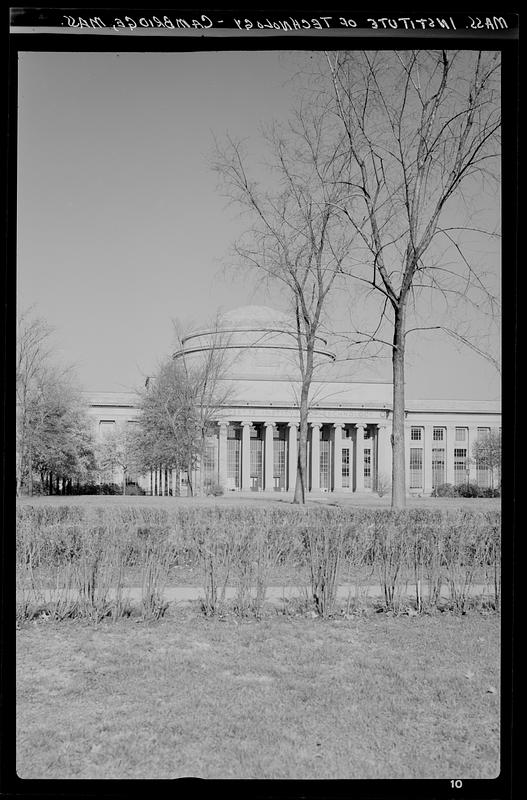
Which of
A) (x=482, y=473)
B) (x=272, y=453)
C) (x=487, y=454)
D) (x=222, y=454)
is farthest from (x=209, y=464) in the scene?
(x=487, y=454)

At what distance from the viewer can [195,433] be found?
15.8ft

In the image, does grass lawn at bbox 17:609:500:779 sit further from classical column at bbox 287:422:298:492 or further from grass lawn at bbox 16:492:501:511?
classical column at bbox 287:422:298:492

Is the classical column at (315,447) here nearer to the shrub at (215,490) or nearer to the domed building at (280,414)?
the domed building at (280,414)

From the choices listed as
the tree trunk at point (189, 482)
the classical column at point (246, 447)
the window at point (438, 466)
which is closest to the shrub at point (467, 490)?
the window at point (438, 466)

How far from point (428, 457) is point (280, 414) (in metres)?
2.07

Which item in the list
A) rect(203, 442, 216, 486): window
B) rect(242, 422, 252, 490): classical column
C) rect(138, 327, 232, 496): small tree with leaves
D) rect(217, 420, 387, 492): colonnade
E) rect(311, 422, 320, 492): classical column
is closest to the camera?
rect(138, 327, 232, 496): small tree with leaves

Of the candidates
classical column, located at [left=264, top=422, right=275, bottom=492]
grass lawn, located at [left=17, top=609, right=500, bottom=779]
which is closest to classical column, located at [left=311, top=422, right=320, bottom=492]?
classical column, located at [left=264, top=422, right=275, bottom=492]

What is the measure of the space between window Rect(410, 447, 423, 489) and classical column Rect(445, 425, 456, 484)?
1.23 feet

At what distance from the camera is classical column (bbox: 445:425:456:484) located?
462 centimetres

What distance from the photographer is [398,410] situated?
4324mm

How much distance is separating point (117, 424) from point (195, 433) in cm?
61
